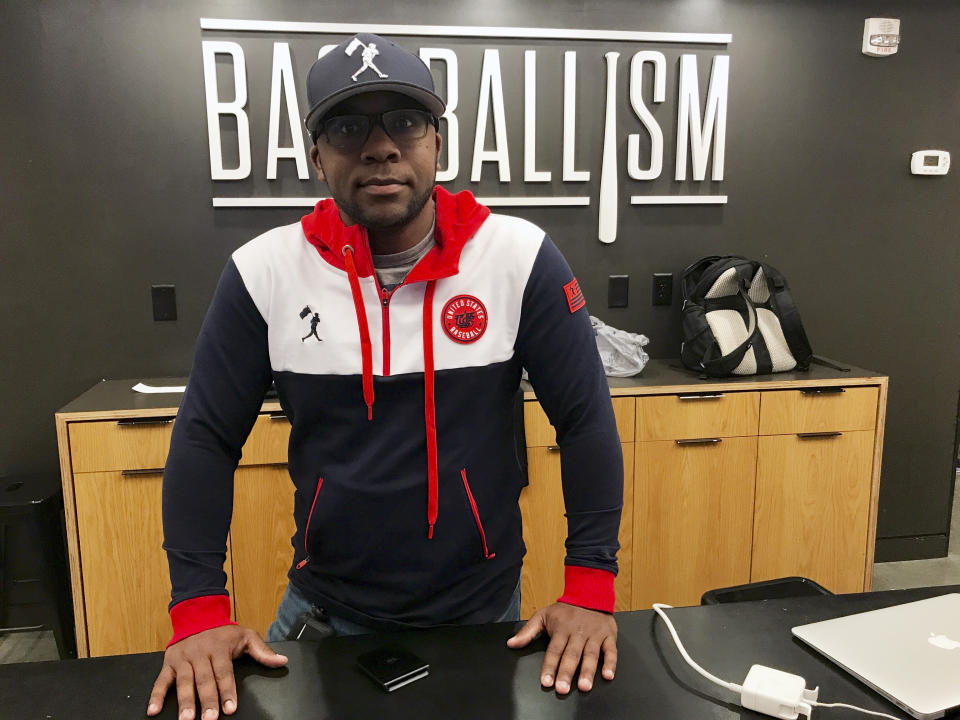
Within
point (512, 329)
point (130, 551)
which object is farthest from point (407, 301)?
point (130, 551)

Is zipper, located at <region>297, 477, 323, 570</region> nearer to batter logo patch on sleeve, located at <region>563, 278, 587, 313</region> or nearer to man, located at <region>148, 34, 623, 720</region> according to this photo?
man, located at <region>148, 34, 623, 720</region>

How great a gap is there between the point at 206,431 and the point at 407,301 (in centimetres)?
38

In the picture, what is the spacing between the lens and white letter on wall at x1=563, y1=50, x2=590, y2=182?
2.85 m

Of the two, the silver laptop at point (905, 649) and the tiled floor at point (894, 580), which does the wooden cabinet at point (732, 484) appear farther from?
the silver laptop at point (905, 649)

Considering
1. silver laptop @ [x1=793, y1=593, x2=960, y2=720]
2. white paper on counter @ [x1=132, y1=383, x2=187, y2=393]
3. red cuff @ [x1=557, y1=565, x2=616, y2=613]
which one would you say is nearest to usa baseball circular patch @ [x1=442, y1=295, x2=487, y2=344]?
red cuff @ [x1=557, y1=565, x2=616, y2=613]

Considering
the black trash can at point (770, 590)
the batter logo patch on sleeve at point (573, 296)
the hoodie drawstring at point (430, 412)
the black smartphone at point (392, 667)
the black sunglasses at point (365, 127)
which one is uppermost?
the black sunglasses at point (365, 127)

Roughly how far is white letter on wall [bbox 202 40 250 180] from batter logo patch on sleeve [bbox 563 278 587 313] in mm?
1903

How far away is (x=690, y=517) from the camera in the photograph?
2.70 metres

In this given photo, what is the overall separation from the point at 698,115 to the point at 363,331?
2.28 meters

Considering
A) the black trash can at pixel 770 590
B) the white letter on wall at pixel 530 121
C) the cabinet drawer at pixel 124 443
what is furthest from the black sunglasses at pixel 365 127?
the white letter on wall at pixel 530 121

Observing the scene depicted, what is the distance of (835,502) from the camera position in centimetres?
278

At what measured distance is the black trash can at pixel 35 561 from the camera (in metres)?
2.48

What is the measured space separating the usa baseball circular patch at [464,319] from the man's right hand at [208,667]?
0.54m

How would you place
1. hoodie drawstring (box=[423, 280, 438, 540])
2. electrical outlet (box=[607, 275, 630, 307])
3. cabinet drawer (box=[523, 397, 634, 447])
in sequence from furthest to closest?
electrical outlet (box=[607, 275, 630, 307]), cabinet drawer (box=[523, 397, 634, 447]), hoodie drawstring (box=[423, 280, 438, 540])
